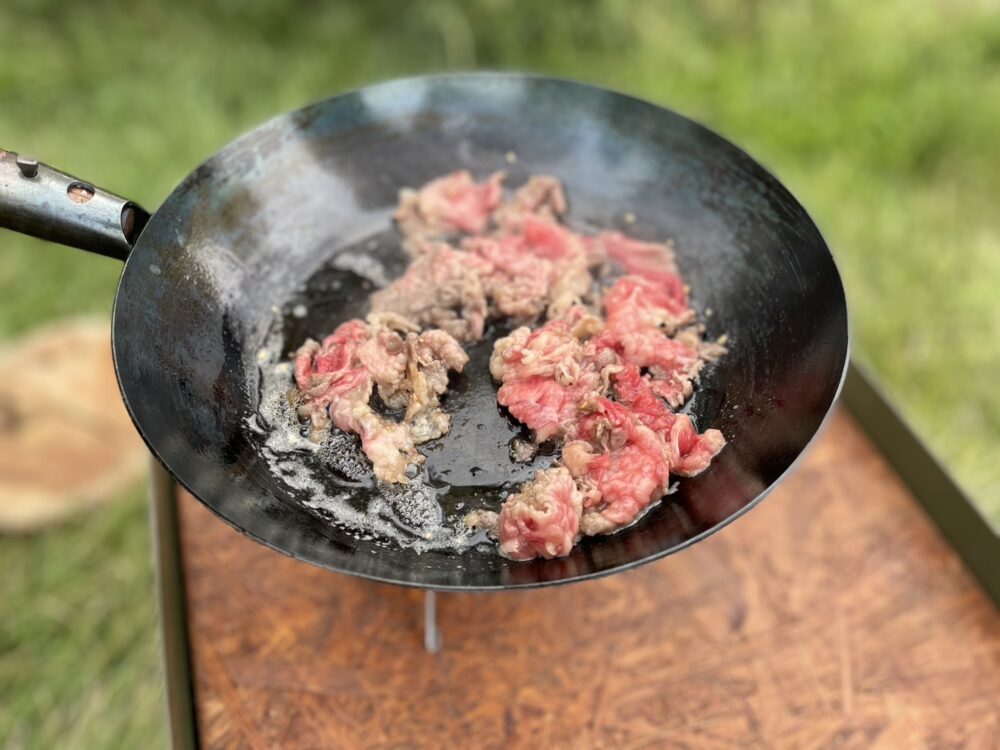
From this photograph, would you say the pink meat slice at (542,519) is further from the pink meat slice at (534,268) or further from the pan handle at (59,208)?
the pan handle at (59,208)

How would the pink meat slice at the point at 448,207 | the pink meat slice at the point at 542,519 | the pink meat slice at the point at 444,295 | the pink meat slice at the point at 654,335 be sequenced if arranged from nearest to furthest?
the pink meat slice at the point at 542,519, the pink meat slice at the point at 654,335, the pink meat slice at the point at 444,295, the pink meat slice at the point at 448,207

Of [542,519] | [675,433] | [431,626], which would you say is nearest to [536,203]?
[675,433]

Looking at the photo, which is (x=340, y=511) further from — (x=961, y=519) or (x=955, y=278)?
(x=955, y=278)

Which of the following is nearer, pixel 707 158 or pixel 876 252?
pixel 707 158

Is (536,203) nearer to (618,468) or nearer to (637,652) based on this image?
(618,468)

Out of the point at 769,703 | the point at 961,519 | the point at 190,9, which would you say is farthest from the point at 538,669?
the point at 190,9

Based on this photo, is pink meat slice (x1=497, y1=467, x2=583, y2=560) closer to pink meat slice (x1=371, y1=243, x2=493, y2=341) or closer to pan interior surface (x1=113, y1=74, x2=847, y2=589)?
pan interior surface (x1=113, y1=74, x2=847, y2=589)

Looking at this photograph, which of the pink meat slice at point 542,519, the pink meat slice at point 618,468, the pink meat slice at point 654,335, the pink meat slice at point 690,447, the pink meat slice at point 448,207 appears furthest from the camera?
the pink meat slice at point 448,207

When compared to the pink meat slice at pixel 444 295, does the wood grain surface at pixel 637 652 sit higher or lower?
lower

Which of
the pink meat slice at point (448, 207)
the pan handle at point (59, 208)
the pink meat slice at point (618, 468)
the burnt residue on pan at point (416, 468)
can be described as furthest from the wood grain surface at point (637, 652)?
the pink meat slice at point (448, 207)
